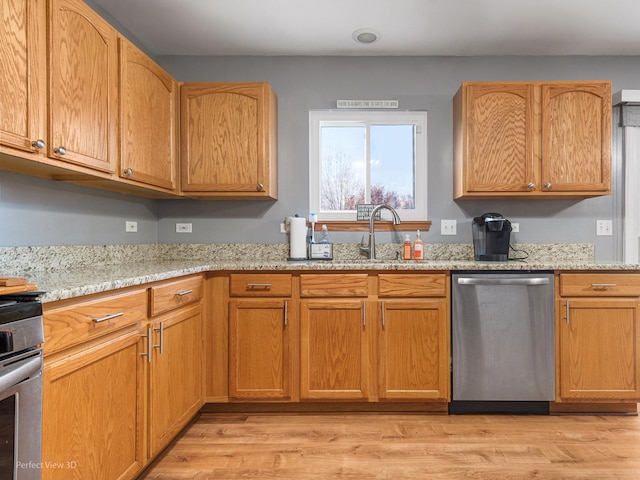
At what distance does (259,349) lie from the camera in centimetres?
237

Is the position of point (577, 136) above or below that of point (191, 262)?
above

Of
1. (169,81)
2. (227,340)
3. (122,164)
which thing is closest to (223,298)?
(227,340)

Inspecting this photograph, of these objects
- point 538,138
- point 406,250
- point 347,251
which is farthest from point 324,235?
point 538,138

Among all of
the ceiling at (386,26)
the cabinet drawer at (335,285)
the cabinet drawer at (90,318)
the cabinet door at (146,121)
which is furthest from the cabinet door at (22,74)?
the cabinet drawer at (335,285)

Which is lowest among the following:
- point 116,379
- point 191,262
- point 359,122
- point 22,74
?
point 116,379

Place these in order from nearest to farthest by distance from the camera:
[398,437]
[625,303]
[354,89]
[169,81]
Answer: [398,437] < [625,303] < [169,81] < [354,89]

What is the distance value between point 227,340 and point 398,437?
1.09m

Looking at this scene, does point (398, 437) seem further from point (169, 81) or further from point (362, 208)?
point (169, 81)

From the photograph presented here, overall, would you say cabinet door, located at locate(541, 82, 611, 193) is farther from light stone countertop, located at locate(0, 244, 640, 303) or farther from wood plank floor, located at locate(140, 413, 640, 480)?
wood plank floor, located at locate(140, 413, 640, 480)

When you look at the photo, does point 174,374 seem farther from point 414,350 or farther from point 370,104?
point 370,104

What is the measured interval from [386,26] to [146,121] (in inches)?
62.5

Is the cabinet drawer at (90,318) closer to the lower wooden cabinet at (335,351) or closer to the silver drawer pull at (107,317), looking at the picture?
the silver drawer pull at (107,317)

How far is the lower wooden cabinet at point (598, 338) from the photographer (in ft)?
7.60

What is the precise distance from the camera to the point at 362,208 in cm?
290
